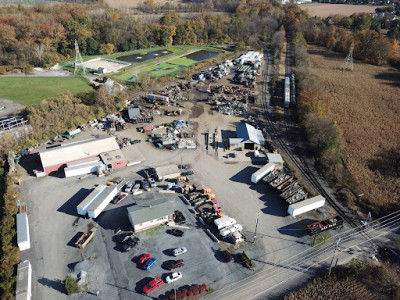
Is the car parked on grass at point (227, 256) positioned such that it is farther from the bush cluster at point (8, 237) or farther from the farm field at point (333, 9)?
the farm field at point (333, 9)

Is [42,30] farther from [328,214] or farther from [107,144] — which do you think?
[328,214]

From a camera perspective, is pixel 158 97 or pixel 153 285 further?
pixel 158 97

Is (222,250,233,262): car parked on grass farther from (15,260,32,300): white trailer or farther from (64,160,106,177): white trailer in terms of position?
(64,160,106,177): white trailer

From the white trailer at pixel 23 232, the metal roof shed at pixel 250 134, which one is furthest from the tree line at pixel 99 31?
the metal roof shed at pixel 250 134

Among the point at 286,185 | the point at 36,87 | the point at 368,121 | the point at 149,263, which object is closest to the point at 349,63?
the point at 368,121

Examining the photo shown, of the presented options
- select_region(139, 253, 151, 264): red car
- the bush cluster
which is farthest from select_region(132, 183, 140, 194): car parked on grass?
the bush cluster

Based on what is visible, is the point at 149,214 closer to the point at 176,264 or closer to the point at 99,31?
the point at 176,264
